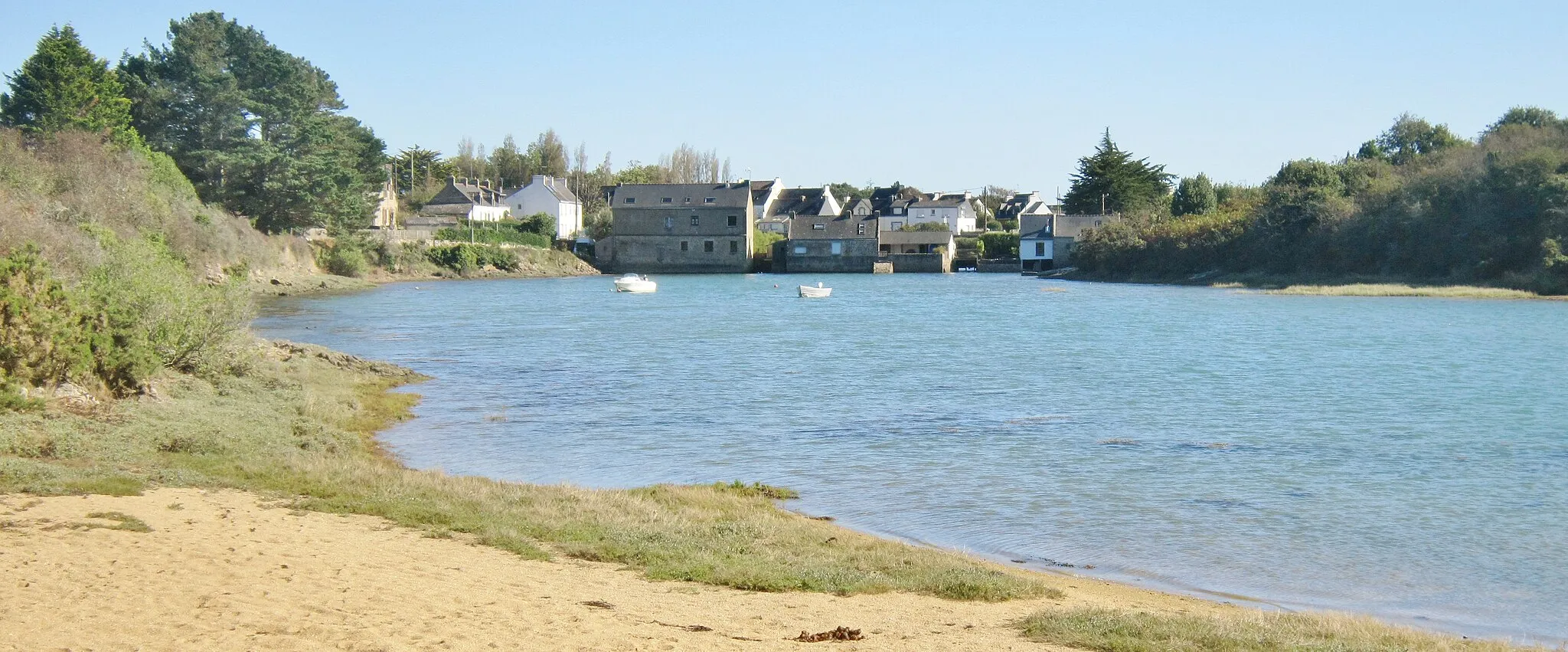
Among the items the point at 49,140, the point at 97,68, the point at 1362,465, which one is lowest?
the point at 1362,465

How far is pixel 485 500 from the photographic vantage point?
1214 centimetres

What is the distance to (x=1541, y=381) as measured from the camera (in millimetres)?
27203

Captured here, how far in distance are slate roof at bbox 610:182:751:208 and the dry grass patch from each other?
152 ft

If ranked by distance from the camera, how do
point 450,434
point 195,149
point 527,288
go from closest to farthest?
point 450,434
point 195,149
point 527,288

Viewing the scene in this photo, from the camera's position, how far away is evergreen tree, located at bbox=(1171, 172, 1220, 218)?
326 feet

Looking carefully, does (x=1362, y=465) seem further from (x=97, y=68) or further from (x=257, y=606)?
(x=97, y=68)

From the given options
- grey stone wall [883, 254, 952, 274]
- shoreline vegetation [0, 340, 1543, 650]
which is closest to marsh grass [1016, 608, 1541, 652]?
shoreline vegetation [0, 340, 1543, 650]

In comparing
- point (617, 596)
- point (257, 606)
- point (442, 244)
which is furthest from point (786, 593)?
point (442, 244)

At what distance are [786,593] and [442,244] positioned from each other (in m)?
83.1

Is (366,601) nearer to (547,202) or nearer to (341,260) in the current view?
(341,260)

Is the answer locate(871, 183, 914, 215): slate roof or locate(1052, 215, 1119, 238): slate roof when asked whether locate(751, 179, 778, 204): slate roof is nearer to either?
locate(871, 183, 914, 215): slate roof

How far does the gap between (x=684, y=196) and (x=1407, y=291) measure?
58.1 m

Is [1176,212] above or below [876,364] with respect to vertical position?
above

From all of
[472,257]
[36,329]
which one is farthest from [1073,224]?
[36,329]
